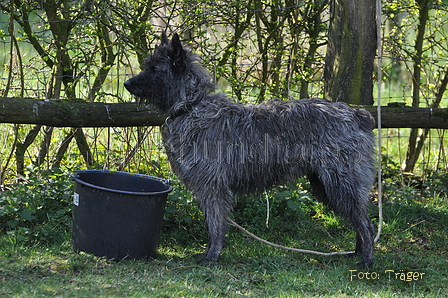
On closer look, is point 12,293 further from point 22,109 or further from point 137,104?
point 137,104

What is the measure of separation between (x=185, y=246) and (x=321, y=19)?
349 centimetres

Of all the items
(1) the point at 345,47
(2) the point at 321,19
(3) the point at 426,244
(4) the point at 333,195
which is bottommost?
(3) the point at 426,244

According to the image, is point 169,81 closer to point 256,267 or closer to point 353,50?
point 256,267

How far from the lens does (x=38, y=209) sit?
4.71 m

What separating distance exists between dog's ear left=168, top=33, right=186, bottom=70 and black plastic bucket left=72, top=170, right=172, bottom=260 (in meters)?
1.07

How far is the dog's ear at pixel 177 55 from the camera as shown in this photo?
4086 mm

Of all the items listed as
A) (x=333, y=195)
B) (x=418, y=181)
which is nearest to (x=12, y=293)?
(x=333, y=195)

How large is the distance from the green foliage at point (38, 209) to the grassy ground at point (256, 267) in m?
0.09

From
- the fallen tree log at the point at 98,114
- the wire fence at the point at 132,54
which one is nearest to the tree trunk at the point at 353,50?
the fallen tree log at the point at 98,114

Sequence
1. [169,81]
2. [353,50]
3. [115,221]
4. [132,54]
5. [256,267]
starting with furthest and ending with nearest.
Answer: [132,54] < [353,50] < [169,81] < [256,267] < [115,221]

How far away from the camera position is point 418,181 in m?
6.74

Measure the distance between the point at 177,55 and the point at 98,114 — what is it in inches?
40.3

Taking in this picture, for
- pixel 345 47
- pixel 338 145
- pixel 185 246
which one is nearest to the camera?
pixel 338 145

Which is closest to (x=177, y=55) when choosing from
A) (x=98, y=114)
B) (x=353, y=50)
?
(x=98, y=114)
